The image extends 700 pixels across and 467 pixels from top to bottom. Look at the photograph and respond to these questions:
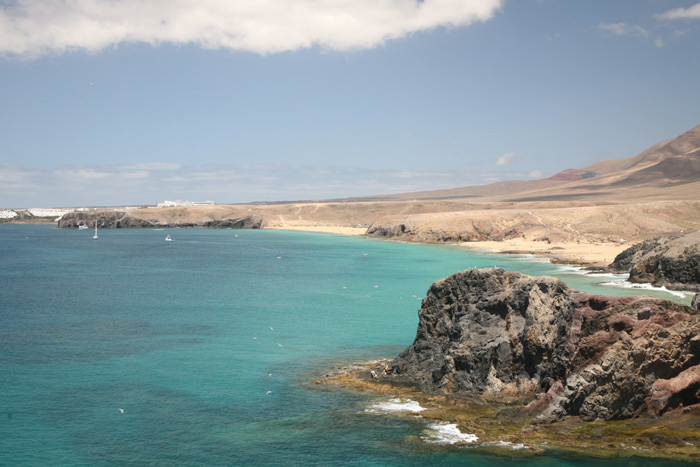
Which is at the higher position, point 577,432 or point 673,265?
point 673,265

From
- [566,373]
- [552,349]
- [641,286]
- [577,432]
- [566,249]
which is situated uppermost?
[566,249]

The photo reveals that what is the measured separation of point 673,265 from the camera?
54.1 m

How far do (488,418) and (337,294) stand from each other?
35.5 m

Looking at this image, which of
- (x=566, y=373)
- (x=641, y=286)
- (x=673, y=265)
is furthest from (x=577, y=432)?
(x=673, y=265)

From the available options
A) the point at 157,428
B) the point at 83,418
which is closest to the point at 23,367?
the point at 83,418

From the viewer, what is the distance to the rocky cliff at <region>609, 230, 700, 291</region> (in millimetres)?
52469

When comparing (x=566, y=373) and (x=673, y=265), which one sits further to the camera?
(x=673, y=265)

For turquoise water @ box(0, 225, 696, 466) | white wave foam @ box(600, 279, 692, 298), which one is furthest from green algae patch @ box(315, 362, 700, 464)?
white wave foam @ box(600, 279, 692, 298)

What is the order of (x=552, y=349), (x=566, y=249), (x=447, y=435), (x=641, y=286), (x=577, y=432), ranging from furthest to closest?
(x=566, y=249)
(x=641, y=286)
(x=552, y=349)
(x=447, y=435)
(x=577, y=432)

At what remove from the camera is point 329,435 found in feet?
71.4

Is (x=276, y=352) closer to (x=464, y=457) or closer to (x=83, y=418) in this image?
(x=83, y=418)

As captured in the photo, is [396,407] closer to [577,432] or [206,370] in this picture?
[577,432]

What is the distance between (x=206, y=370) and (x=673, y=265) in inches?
1742

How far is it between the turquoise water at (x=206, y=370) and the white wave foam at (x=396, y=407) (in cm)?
47
